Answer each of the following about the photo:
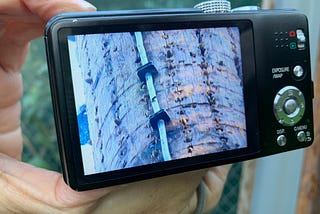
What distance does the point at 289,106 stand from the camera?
495 millimetres

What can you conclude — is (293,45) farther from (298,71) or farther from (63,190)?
(63,190)

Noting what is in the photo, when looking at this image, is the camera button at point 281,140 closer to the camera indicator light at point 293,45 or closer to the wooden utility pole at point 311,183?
the camera indicator light at point 293,45

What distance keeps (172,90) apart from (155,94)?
2 centimetres

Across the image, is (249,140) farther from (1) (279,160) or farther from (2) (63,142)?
(1) (279,160)

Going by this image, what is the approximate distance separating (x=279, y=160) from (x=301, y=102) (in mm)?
258

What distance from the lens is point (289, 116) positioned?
1.65 ft

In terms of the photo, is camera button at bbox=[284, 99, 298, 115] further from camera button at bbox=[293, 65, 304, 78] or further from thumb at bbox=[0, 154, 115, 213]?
thumb at bbox=[0, 154, 115, 213]

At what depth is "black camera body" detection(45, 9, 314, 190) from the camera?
406 millimetres

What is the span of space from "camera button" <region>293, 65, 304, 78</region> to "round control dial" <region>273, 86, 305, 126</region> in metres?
0.01

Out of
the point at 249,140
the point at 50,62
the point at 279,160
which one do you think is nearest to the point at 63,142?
the point at 50,62

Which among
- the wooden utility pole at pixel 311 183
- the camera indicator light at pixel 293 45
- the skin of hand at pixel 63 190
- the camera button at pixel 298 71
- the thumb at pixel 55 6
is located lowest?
the wooden utility pole at pixel 311 183

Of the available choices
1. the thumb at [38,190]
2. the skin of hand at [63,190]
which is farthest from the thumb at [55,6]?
the thumb at [38,190]

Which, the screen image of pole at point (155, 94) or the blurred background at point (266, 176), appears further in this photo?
the blurred background at point (266, 176)

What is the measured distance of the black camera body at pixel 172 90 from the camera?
41 centimetres
